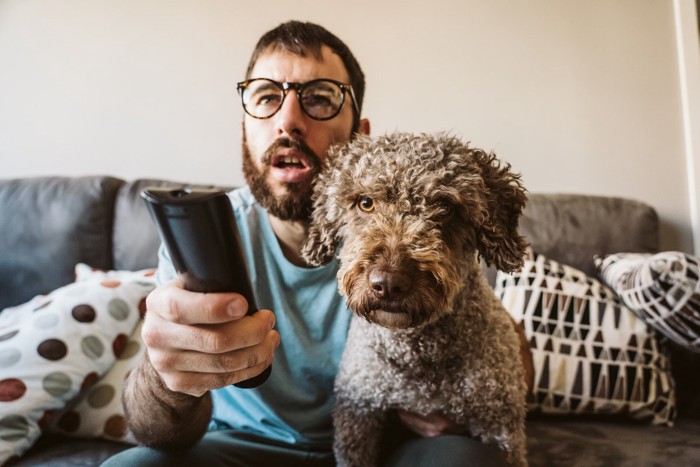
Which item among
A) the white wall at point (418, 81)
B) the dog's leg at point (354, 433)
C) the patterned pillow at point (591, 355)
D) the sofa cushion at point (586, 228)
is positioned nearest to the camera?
the dog's leg at point (354, 433)

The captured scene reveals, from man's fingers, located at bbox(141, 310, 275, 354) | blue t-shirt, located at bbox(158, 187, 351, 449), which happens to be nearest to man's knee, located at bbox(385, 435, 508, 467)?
blue t-shirt, located at bbox(158, 187, 351, 449)

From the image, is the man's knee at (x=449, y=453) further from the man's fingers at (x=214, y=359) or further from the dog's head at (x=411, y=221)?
the man's fingers at (x=214, y=359)

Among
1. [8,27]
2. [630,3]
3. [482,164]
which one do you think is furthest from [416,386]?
[8,27]

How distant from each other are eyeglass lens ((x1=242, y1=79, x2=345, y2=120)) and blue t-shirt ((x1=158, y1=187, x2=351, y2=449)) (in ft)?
1.01

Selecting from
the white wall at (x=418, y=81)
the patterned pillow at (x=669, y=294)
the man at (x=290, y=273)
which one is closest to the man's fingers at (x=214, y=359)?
the man at (x=290, y=273)

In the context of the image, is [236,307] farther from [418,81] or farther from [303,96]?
[418,81]

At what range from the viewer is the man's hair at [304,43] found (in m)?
1.16

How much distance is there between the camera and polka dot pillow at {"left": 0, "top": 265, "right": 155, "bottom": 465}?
48.1 inches

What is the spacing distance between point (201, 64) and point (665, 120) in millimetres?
2118

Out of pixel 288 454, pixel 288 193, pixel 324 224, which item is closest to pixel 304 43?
pixel 288 193

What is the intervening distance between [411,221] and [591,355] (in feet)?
3.34

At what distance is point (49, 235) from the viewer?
180 cm

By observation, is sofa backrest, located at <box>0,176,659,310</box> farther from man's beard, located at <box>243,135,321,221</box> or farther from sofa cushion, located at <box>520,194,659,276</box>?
man's beard, located at <box>243,135,321,221</box>

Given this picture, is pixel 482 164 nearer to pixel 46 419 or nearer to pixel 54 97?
pixel 46 419
